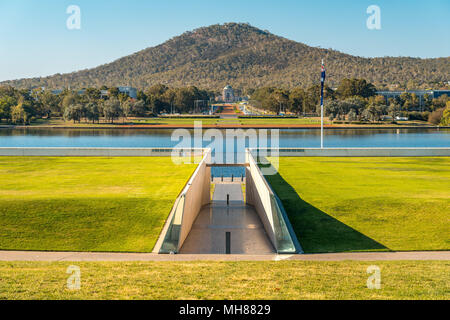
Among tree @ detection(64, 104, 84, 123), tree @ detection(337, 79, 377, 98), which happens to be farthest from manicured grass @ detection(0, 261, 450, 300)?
tree @ detection(337, 79, 377, 98)

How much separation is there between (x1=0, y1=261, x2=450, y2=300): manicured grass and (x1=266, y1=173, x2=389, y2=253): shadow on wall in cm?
265

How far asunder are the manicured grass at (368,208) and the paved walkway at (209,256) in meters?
0.69

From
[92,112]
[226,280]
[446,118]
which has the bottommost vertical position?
[226,280]

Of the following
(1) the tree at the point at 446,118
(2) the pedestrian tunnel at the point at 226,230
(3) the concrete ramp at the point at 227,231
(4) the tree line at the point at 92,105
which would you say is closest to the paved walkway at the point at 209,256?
(2) the pedestrian tunnel at the point at 226,230

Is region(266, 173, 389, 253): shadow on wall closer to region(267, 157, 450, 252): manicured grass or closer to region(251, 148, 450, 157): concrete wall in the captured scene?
region(267, 157, 450, 252): manicured grass

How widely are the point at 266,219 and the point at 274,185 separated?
474 cm

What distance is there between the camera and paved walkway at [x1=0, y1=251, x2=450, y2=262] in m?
11.9

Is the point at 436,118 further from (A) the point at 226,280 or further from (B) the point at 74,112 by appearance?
(A) the point at 226,280

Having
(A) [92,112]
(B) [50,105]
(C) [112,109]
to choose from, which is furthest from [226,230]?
(B) [50,105]

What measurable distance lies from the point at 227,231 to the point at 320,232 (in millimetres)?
3759

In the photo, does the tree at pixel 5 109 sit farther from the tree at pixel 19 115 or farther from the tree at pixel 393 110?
the tree at pixel 393 110

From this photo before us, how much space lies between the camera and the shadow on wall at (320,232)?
1342 centimetres

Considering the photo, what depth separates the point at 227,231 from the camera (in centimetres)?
1691
